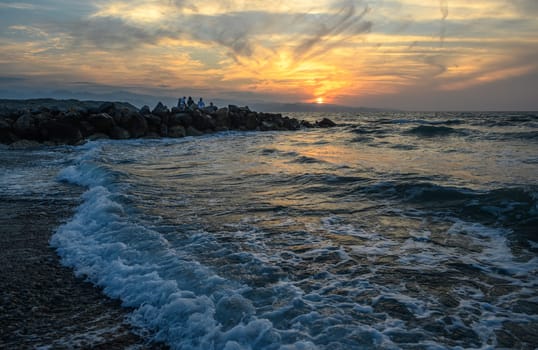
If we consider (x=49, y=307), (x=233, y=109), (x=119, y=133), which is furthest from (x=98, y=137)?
(x=49, y=307)

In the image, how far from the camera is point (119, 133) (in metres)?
26.3

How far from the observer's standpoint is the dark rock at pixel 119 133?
86.0ft

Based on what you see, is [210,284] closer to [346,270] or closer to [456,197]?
[346,270]

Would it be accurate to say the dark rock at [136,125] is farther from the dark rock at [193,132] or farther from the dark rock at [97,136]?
the dark rock at [193,132]

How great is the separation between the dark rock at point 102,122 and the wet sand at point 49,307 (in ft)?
69.6

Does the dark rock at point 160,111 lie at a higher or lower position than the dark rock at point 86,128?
higher

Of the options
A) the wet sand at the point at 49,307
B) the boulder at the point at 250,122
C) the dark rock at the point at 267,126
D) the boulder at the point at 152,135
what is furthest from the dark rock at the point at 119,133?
the wet sand at the point at 49,307

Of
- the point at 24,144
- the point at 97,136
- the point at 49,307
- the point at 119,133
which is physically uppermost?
the point at 119,133

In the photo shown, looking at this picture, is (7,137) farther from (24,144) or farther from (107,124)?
(107,124)

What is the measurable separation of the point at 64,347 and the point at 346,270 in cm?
288

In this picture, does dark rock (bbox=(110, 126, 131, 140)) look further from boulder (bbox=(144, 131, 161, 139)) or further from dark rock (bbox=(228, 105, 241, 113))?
dark rock (bbox=(228, 105, 241, 113))

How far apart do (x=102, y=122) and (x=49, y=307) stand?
2388cm

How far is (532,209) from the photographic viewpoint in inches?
266

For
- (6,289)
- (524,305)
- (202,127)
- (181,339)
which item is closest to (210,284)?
(181,339)
